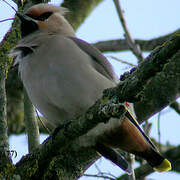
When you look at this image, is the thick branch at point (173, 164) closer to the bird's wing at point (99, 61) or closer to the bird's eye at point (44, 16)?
the bird's wing at point (99, 61)

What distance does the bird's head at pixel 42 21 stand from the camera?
4.66m

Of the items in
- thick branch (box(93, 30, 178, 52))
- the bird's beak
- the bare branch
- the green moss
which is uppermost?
the bird's beak

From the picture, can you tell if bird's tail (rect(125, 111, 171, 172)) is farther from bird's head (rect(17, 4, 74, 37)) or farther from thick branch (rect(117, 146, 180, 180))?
bird's head (rect(17, 4, 74, 37))

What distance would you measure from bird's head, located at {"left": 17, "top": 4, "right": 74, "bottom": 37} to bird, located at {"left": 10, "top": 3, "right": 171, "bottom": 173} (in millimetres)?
366

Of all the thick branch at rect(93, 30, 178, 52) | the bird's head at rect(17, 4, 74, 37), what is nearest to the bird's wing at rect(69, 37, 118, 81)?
the bird's head at rect(17, 4, 74, 37)

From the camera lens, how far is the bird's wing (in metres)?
4.05

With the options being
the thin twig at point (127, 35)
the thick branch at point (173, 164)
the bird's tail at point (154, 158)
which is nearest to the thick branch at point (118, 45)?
the thin twig at point (127, 35)

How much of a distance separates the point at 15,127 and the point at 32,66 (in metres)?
2.47

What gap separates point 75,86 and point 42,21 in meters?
1.49

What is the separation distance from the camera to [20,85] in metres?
5.89

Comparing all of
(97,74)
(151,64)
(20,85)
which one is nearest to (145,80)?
(151,64)

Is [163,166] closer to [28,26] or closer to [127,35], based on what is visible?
[127,35]

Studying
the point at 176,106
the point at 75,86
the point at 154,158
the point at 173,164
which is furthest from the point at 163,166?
the point at 75,86

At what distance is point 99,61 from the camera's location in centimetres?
414
